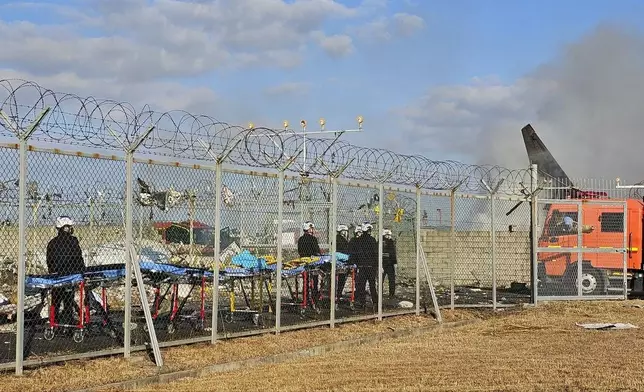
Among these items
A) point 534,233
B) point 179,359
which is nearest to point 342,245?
point 179,359

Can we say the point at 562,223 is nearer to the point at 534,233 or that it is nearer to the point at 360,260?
the point at 534,233

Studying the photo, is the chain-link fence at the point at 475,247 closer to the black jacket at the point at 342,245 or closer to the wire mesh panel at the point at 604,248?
the wire mesh panel at the point at 604,248

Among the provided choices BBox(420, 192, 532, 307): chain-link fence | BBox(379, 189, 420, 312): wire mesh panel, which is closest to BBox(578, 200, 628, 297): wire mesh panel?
BBox(420, 192, 532, 307): chain-link fence

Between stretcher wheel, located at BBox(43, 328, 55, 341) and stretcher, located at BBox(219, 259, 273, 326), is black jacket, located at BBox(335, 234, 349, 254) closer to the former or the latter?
stretcher, located at BBox(219, 259, 273, 326)

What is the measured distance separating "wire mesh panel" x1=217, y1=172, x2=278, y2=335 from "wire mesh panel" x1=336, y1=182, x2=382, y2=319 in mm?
1928

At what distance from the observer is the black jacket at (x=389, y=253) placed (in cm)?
1627

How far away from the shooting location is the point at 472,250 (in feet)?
77.3

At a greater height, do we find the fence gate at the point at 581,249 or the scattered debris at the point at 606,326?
the fence gate at the point at 581,249

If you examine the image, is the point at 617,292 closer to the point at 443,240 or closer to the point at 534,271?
the point at 534,271

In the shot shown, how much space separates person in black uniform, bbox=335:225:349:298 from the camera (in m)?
15.0

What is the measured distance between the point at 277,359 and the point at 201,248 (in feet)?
5.98

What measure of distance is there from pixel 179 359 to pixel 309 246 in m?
4.42

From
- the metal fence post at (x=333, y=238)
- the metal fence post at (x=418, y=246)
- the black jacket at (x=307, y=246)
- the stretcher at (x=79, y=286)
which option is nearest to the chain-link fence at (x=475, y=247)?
the metal fence post at (x=418, y=246)

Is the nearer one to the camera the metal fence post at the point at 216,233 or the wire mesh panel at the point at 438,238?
the metal fence post at the point at 216,233
